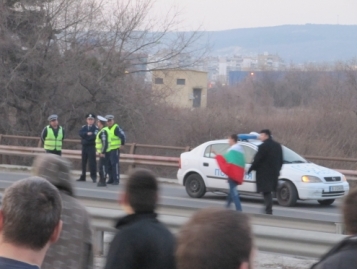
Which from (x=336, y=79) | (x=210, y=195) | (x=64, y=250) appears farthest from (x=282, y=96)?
(x=64, y=250)

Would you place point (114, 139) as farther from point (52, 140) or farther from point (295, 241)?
point (295, 241)

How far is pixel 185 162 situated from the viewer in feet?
58.3

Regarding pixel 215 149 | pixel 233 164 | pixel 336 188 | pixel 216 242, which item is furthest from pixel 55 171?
pixel 215 149

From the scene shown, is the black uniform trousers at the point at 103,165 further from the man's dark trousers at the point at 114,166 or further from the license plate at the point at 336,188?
the license plate at the point at 336,188

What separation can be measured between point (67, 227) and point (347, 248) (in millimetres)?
1693

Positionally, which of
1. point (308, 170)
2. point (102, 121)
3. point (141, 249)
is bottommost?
point (308, 170)

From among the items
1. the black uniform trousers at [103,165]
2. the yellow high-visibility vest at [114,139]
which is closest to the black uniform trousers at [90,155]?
the black uniform trousers at [103,165]

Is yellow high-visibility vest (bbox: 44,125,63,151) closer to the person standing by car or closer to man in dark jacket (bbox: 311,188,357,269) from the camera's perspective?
the person standing by car

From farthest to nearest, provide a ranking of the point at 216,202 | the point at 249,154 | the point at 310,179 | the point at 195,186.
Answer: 1. the point at 195,186
2. the point at 216,202
3. the point at 249,154
4. the point at 310,179

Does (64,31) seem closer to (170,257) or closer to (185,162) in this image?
(185,162)

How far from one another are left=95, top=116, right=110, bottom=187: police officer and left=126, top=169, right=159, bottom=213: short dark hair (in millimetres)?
14885

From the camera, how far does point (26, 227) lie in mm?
2680

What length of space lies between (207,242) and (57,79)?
29.6 meters

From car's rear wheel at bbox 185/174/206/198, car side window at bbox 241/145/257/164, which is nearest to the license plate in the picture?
car side window at bbox 241/145/257/164
